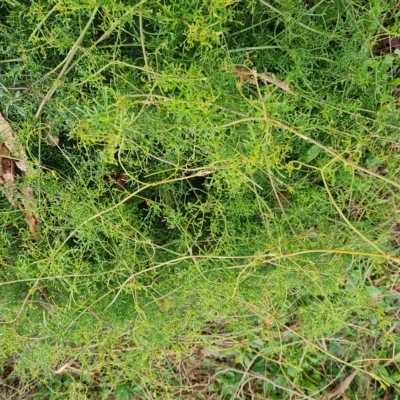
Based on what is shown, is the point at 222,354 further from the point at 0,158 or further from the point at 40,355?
the point at 0,158

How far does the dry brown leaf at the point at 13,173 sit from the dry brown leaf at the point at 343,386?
1.32 metres

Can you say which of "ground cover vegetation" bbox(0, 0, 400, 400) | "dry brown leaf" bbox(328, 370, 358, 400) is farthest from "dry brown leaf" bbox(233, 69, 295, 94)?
"dry brown leaf" bbox(328, 370, 358, 400)

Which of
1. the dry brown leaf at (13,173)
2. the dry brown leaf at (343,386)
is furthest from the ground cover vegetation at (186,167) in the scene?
the dry brown leaf at (343,386)

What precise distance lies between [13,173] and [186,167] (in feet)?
1.73

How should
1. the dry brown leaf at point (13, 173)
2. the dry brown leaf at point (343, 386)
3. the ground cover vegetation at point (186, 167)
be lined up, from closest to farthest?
the ground cover vegetation at point (186, 167), the dry brown leaf at point (13, 173), the dry brown leaf at point (343, 386)

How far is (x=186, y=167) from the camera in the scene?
126cm

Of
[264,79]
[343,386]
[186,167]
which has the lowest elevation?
[343,386]

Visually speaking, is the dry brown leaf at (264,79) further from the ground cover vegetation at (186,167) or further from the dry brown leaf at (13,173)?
the dry brown leaf at (13,173)

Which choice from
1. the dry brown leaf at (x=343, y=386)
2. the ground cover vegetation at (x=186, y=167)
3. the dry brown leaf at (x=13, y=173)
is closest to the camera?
the ground cover vegetation at (x=186, y=167)

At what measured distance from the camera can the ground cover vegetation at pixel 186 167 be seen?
1102 millimetres

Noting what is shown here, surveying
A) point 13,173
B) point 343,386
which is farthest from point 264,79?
point 343,386

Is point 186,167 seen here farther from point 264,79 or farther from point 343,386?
point 343,386

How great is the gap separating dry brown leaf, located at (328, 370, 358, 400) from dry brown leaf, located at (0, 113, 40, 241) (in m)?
1.32

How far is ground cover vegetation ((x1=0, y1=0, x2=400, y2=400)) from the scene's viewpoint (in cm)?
110
